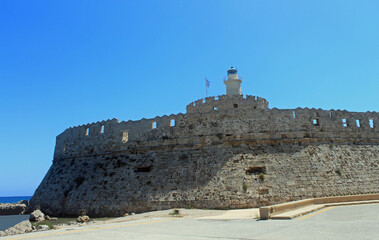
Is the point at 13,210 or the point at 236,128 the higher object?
the point at 236,128

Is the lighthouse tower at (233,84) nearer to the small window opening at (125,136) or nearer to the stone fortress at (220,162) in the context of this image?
the stone fortress at (220,162)

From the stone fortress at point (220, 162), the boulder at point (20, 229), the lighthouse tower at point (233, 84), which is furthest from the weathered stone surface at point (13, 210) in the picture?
the lighthouse tower at point (233, 84)

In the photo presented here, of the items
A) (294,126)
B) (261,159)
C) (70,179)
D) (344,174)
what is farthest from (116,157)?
(344,174)

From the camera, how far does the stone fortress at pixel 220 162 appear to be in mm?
13852

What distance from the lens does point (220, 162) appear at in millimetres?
14734

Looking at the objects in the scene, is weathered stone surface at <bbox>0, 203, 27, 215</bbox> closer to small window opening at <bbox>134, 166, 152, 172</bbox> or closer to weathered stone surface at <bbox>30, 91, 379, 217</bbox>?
weathered stone surface at <bbox>30, 91, 379, 217</bbox>

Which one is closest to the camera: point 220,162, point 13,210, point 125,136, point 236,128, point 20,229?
point 20,229

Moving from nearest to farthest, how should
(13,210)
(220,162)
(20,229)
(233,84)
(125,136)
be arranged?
(20,229)
(220,162)
(125,136)
(13,210)
(233,84)

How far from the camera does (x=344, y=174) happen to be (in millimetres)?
14898

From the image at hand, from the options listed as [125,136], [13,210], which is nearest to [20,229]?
[125,136]

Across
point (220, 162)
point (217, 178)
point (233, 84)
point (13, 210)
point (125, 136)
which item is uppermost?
point (233, 84)

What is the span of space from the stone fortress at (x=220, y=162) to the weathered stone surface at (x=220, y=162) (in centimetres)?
5

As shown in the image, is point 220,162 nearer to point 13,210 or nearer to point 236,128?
point 236,128

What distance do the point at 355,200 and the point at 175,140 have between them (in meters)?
9.32
